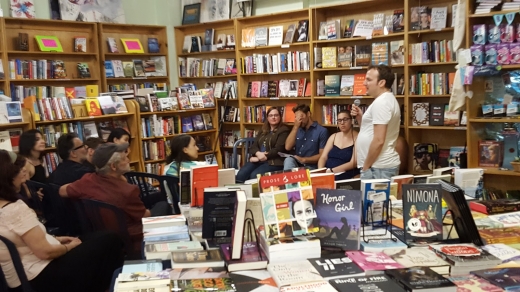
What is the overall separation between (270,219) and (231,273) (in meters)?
0.30

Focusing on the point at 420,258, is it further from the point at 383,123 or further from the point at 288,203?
the point at 383,123

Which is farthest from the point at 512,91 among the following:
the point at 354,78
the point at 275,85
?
the point at 275,85

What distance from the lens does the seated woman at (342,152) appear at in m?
5.46

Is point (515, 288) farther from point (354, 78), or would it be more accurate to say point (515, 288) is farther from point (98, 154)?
point (354, 78)

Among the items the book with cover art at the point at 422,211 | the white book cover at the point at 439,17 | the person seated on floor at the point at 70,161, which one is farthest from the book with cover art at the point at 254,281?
the white book cover at the point at 439,17

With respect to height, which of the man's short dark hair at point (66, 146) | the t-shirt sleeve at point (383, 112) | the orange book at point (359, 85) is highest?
the orange book at point (359, 85)

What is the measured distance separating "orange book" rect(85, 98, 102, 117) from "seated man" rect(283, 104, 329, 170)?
2.32 metres

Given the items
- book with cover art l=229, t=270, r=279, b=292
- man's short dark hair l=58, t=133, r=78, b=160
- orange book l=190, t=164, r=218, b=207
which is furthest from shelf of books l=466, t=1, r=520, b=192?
man's short dark hair l=58, t=133, r=78, b=160

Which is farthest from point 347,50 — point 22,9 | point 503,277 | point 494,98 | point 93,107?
point 503,277

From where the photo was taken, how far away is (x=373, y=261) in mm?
2145

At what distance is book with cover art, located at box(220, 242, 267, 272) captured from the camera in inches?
86.0

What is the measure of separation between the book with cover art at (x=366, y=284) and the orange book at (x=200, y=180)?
128 centimetres

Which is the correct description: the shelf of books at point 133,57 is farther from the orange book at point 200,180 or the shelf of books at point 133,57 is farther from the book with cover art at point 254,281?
the book with cover art at point 254,281

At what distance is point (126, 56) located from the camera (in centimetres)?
784
